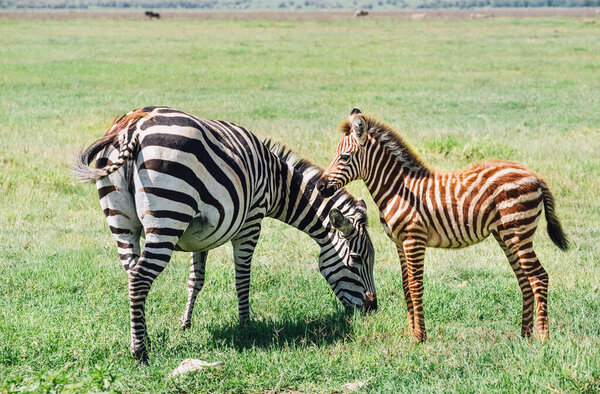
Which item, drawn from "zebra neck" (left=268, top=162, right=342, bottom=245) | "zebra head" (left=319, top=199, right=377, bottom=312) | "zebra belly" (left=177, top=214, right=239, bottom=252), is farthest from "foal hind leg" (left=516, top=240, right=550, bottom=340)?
"zebra belly" (left=177, top=214, right=239, bottom=252)

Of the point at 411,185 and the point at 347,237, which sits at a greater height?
the point at 411,185

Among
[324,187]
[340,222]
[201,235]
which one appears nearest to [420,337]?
[340,222]

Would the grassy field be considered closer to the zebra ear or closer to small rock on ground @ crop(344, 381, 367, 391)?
small rock on ground @ crop(344, 381, 367, 391)

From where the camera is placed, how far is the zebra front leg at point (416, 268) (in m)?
6.03

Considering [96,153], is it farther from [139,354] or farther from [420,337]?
[420,337]

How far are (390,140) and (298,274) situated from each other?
255cm

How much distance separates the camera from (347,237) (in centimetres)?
721

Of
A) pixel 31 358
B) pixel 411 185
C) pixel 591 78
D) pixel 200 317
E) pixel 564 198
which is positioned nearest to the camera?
pixel 31 358

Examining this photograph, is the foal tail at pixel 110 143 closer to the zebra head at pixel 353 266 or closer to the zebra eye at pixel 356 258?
the zebra head at pixel 353 266

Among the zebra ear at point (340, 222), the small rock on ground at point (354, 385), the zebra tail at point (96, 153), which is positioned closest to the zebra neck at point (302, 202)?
the zebra ear at point (340, 222)

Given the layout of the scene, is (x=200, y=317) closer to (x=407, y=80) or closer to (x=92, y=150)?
(x=92, y=150)

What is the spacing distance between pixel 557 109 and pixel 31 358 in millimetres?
18845

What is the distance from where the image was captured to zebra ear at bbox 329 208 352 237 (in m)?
6.88

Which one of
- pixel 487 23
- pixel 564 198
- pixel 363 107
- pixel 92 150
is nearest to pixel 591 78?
pixel 363 107
